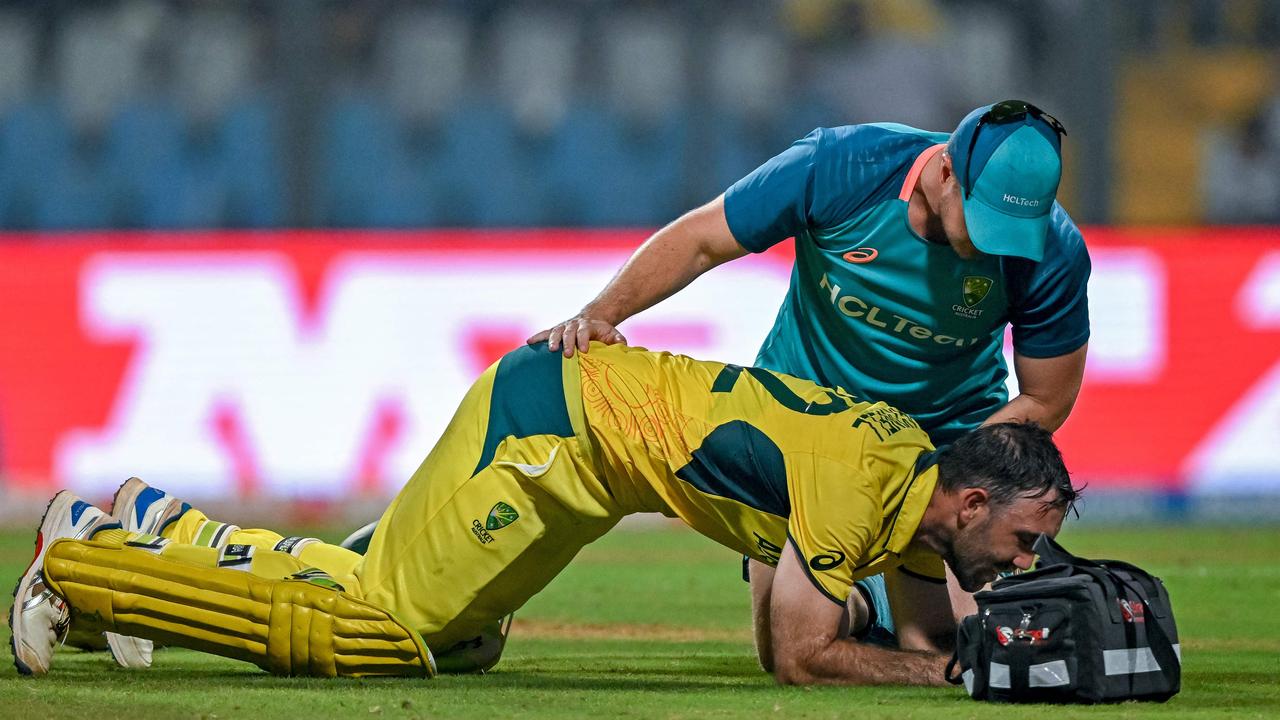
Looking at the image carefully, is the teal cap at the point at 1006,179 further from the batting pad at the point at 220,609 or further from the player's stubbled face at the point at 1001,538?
the batting pad at the point at 220,609

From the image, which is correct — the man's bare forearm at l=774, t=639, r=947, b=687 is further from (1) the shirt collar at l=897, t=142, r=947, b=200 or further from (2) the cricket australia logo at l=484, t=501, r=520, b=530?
(1) the shirt collar at l=897, t=142, r=947, b=200

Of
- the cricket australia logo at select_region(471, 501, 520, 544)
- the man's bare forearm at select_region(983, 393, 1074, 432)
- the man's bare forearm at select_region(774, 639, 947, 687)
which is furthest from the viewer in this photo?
the man's bare forearm at select_region(983, 393, 1074, 432)

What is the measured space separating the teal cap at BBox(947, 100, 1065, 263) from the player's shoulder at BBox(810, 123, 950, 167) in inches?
11.4

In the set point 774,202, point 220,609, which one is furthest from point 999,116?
point 220,609

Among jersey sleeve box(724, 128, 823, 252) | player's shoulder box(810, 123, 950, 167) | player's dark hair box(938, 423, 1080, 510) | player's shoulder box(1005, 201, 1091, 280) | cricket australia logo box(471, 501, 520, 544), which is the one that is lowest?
cricket australia logo box(471, 501, 520, 544)

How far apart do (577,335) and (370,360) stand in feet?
18.8

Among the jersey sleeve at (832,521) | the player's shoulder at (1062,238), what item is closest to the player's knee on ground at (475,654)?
the jersey sleeve at (832,521)

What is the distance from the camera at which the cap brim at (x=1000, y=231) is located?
4.79 meters

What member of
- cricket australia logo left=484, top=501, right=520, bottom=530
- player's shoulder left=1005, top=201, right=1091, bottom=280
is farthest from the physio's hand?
player's shoulder left=1005, top=201, right=1091, bottom=280

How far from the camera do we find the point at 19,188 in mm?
11562

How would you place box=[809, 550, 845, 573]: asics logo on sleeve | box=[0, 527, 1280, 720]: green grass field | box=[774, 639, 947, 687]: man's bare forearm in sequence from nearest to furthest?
box=[0, 527, 1280, 720]: green grass field < box=[809, 550, 845, 573]: asics logo on sleeve < box=[774, 639, 947, 687]: man's bare forearm

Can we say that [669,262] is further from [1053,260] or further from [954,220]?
[1053,260]

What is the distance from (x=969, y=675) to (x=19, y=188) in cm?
870

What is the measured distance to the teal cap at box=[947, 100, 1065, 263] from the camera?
4.77 meters
